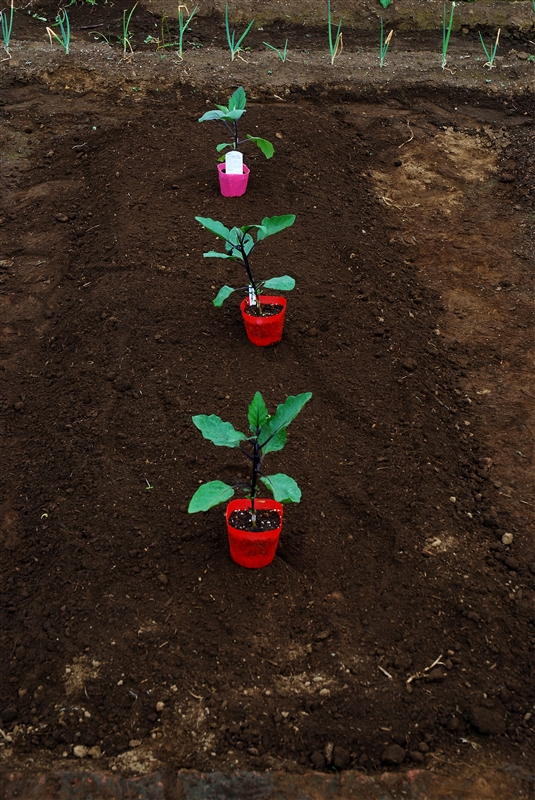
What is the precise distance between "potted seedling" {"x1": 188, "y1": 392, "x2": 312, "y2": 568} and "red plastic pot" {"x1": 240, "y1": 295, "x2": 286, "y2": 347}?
88cm

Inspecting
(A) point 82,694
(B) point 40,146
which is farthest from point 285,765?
(B) point 40,146

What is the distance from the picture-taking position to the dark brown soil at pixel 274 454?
2098 mm

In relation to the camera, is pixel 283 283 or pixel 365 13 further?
pixel 365 13

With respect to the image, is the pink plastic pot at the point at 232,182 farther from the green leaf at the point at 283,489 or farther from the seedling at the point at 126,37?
the green leaf at the point at 283,489

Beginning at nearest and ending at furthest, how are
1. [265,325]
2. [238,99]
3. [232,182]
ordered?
[265,325] → [238,99] → [232,182]

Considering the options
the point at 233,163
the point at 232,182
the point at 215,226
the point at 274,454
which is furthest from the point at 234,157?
the point at 274,454

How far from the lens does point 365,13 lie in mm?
6348

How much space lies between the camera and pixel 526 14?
640 cm

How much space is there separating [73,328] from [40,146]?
1.88m

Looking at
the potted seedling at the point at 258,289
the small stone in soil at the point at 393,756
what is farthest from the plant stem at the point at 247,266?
the small stone in soil at the point at 393,756

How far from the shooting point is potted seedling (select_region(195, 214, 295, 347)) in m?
2.93

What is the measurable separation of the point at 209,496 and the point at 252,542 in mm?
245

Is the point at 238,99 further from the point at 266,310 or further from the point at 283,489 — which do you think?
the point at 283,489

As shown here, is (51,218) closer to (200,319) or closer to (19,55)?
(200,319)
